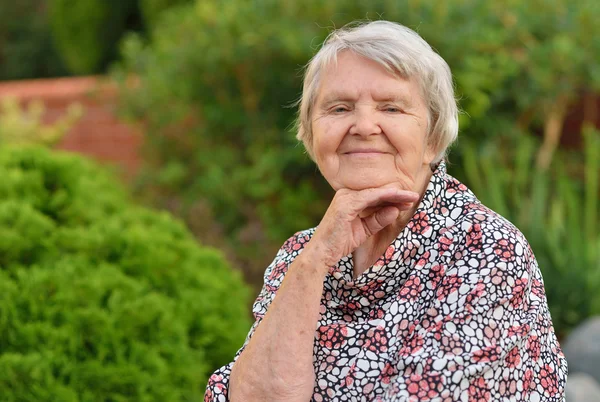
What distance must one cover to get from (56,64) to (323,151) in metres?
12.6

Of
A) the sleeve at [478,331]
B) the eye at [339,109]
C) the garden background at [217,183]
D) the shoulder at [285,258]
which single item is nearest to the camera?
the sleeve at [478,331]

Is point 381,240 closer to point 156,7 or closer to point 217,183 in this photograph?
point 217,183

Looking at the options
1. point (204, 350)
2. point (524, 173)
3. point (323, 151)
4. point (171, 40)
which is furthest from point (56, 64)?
point (323, 151)

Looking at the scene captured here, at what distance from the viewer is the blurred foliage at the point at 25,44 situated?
13.9 metres

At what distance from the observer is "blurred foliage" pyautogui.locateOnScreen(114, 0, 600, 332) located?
5.64 metres

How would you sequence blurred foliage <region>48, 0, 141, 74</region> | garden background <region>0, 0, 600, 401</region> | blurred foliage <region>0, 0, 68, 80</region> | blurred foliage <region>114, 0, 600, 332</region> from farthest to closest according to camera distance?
blurred foliage <region>0, 0, 68, 80</region>, blurred foliage <region>48, 0, 141, 74</region>, blurred foliage <region>114, 0, 600, 332</region>, garden background <region>0, 0, 600, 401</region>

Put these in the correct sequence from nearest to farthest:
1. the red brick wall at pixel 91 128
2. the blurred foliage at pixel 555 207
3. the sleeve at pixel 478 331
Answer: the sleeve at pixel 478 331, the blurred foliage at pixel 555 207, the red brick wall at pixel 91 128

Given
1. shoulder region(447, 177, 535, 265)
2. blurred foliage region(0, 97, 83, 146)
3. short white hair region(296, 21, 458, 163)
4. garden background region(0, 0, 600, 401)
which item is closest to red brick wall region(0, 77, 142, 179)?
garden background region(0, 0, 600, 401)

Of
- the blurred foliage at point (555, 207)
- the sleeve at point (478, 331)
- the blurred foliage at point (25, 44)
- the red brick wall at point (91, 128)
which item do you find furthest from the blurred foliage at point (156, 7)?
the sleeve at point (478, 331)

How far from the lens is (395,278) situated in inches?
83.2

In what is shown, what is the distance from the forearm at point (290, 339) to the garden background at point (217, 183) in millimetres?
1152

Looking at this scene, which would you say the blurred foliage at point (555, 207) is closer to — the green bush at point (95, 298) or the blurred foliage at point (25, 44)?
the green bush at point (95, 298)

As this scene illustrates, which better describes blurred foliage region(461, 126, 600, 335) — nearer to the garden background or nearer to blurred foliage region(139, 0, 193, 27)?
the garden background

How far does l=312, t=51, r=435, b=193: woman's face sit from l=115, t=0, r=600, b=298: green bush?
10.8 feet
